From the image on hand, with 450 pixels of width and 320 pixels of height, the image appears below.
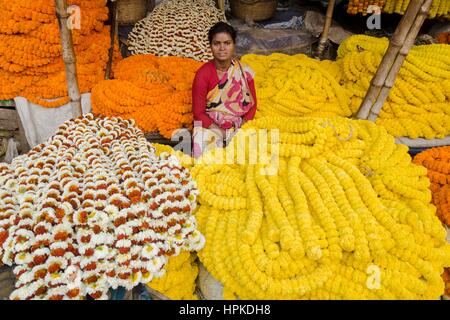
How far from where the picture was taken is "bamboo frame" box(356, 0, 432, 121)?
2.37 metres

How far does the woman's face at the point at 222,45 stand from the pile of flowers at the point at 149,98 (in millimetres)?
562

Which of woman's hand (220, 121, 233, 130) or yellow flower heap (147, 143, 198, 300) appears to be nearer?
yellow flower heap (147, 143, 198, 300)

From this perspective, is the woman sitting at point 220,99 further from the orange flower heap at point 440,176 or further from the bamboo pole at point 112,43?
the orange flower heap at point 440,176

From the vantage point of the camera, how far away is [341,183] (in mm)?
1761

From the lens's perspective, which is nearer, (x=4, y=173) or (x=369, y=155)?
(x=4, y=173)

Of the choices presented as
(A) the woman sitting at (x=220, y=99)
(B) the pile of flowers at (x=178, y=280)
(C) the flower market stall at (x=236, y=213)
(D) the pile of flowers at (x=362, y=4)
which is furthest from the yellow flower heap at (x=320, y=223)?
(D) the pile of flowers at (x=362, y=4)

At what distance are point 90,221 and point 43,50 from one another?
6.85 feet

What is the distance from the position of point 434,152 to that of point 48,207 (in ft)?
7.49

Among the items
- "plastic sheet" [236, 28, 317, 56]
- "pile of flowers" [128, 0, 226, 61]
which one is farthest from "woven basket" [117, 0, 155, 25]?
"plastic sheet" [236, 28, 317, 56]

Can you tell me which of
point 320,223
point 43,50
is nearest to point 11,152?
point 43,50

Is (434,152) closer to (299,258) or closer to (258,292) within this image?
(299,258)

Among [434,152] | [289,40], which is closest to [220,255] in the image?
[434,152]

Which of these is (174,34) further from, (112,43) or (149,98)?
(149,98)

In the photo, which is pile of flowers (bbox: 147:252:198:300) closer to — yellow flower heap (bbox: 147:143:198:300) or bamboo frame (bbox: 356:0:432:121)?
yellow flower heap (bbox: 147:143:198:300)
